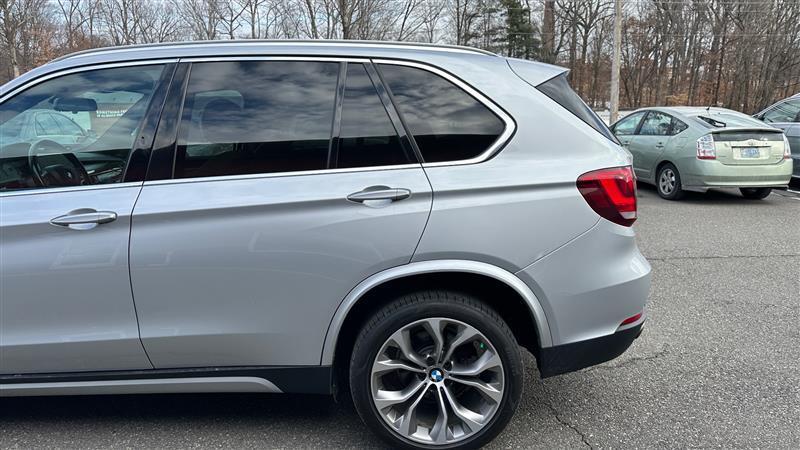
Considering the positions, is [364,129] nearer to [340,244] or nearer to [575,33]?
[340,244]

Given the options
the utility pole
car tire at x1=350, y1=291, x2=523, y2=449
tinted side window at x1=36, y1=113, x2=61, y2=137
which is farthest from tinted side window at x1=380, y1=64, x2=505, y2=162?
the utility pole

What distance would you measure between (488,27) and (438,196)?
150 feet

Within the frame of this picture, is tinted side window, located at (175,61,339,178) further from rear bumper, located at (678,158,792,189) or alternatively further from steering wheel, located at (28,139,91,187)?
rear bumper, located at (678,158,792,189)

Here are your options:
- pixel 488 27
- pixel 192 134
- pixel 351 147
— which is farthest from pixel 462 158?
pixel 488 27

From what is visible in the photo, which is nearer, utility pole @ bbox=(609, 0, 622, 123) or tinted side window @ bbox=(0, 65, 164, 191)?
tinted side window @ bbox=(0, 65, 164, 191)

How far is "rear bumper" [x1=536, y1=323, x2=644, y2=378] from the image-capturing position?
234cm

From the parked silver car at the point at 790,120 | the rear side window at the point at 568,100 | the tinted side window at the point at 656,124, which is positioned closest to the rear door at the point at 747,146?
the tinted side window at the point at 656,124

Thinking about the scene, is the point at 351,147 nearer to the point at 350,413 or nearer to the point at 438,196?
the point at 438,196

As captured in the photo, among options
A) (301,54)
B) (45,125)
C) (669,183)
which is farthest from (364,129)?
(669,183)

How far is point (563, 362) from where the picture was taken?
7.75ft

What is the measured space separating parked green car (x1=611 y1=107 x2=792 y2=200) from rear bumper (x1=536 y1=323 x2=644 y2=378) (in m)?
6.52

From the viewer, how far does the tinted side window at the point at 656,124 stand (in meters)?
8.60

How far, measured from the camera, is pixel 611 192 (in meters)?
2.29

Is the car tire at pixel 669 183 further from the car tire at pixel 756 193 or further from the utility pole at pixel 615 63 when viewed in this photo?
the utility pole at pixel 615 63
